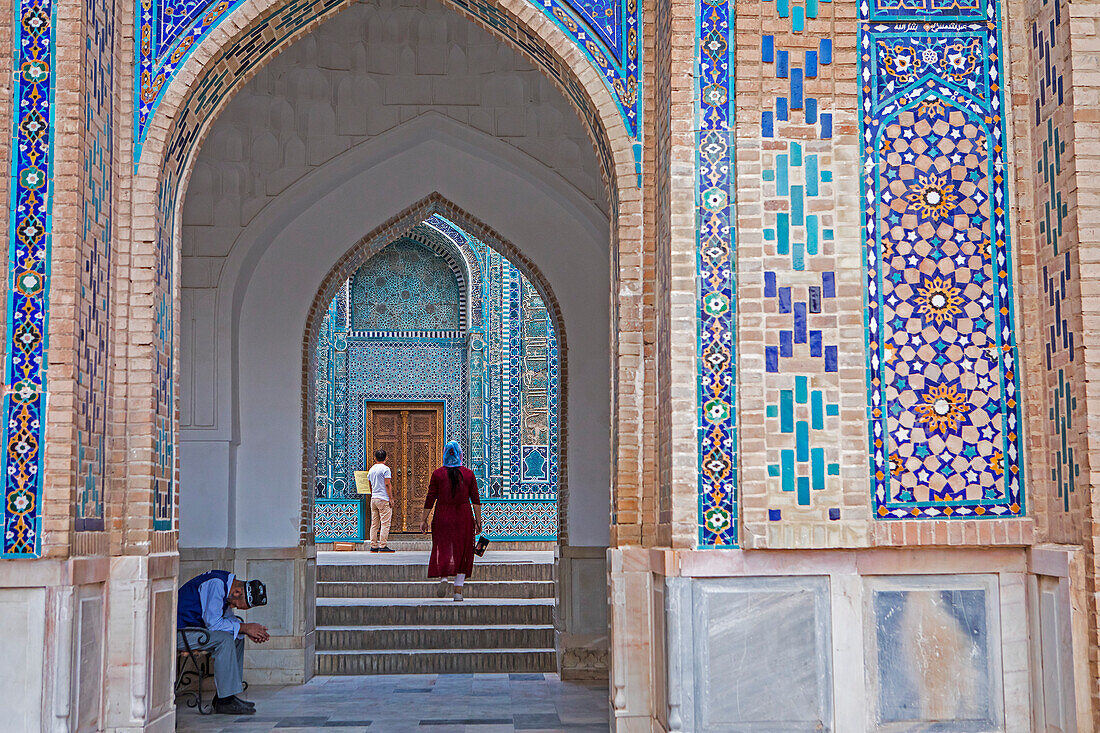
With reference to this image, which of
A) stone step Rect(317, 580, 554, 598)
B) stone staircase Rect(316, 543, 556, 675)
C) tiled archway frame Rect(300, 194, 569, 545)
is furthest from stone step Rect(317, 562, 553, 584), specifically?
tiled archway frame Rect(300, 194, 569, 545)

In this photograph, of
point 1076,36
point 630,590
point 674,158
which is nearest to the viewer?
point 1076,36

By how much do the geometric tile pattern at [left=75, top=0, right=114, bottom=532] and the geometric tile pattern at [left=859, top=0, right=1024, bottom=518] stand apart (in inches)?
107

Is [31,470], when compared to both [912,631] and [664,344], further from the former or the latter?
[912,631]

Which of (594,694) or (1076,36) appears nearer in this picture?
(1076,36)

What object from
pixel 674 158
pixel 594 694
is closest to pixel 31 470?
pixel 674 158

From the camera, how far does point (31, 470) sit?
3932 mm

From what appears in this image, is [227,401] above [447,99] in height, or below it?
below

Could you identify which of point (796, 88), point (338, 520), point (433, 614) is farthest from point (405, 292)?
point (796, 88)

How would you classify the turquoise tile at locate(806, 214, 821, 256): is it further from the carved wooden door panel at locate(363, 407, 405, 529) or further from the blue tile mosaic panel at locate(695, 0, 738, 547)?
the carved wooden door panel at locate(363, 407, 405, 529)

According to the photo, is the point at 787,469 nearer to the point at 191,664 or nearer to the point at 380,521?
the point at 191,664

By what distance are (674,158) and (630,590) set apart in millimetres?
1602

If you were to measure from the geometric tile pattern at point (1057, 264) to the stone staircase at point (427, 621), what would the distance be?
4343 mm

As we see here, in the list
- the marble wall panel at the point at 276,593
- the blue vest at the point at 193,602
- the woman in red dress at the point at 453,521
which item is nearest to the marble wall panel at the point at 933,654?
the blue vest at the point at 193,602

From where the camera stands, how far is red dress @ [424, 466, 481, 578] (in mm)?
8438
